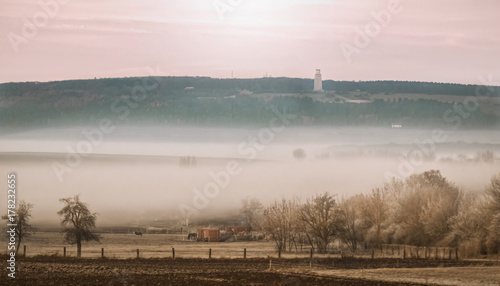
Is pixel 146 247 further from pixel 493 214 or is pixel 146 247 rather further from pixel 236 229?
pixel 493 214

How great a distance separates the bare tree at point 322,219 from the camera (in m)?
106

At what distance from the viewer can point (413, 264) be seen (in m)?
73.3

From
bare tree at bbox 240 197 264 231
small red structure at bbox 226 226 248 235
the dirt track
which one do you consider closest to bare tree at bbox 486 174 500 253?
the dirt track

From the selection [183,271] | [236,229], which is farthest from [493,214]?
[236,229]

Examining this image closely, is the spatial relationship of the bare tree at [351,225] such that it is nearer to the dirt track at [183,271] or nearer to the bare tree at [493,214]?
the bare tree at [493,214]

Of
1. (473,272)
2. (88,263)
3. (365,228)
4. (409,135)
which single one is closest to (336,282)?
(473,272)

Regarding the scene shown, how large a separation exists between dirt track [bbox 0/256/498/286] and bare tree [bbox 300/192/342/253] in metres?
26.1

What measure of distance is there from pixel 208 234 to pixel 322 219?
23.3 meters

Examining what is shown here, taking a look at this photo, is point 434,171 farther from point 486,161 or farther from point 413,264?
point 413,264

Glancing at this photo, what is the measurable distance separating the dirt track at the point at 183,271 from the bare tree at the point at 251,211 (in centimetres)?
6148

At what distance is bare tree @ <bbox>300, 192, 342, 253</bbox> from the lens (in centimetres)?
10600

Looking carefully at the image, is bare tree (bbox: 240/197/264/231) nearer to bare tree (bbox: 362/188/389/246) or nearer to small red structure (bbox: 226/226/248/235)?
small red structure (bbox: 226/226/248/235)

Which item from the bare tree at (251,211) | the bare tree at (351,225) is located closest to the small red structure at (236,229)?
the bare tree at (251,211)

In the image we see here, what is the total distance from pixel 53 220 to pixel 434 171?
164 feet
